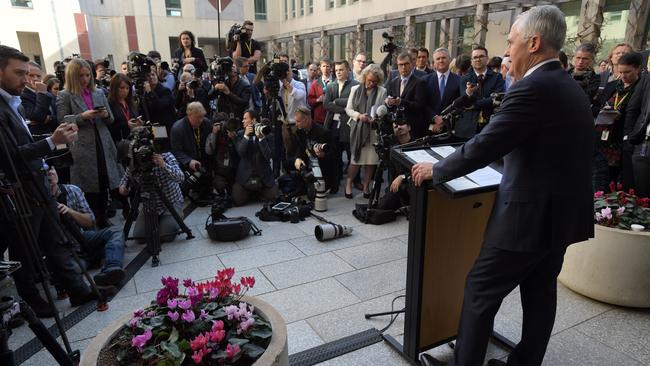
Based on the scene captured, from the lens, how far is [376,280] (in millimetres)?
3156

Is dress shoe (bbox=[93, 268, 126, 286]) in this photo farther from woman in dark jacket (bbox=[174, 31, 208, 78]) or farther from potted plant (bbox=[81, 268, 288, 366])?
woman in dark jacket (bbox=[174, 31, 208, 78])

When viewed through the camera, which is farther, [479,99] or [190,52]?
[190,52]

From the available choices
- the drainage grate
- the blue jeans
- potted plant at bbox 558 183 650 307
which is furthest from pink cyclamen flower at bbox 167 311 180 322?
potted plant at bbox 558 183 650 307

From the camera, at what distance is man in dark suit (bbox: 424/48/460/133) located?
4.89 metres

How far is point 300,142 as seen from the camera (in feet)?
17.8

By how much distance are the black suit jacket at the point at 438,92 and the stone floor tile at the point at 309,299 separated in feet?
9.21

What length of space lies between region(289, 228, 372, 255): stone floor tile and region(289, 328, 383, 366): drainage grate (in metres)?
1.37

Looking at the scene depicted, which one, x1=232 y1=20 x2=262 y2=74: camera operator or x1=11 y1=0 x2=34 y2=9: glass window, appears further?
x1=11 y1=0 x2=34 y2=9: glass window

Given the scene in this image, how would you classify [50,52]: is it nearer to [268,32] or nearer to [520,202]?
[268,32]

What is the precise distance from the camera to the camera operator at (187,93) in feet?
18.0

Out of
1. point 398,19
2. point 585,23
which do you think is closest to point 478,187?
point 585,23

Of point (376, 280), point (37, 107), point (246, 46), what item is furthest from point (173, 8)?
point (376, 280)

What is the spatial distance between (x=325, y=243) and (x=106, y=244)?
77.6 inches

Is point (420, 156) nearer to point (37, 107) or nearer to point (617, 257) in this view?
point (617, 257)
